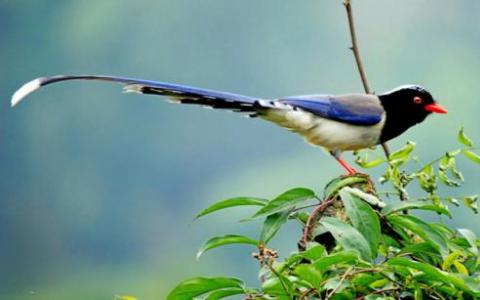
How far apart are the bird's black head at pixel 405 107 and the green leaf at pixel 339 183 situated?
909 mm

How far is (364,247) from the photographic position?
54.0 inches

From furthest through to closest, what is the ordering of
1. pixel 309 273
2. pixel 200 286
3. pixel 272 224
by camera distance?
pixel 272 224, pixel 200 286, pixel 309 273

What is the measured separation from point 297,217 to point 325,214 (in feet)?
0.16

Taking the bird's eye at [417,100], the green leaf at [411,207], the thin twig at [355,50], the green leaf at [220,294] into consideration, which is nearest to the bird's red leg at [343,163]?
the bird's eye at [417,100]

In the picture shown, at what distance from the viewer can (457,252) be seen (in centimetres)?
142

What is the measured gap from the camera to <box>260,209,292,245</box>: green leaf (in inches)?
57.2

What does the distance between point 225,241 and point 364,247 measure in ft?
0.71

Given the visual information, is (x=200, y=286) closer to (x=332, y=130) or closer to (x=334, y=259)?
(x=334, y=259)

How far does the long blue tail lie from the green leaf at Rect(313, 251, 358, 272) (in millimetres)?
769

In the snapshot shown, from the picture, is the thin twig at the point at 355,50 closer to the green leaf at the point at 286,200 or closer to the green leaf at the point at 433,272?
the green leaf at the point at 286,200

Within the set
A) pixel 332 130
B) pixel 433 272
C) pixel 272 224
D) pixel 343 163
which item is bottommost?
pixel 433 272

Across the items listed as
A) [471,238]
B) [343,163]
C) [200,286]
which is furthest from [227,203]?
[343,163]

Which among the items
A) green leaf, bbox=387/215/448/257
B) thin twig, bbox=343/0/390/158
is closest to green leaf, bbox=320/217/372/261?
green leaf, bbox=387/215/448/257

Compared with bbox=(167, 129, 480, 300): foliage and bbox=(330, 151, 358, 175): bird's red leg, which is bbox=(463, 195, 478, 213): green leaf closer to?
bbox=(167, 129, 480, 300): foliage
